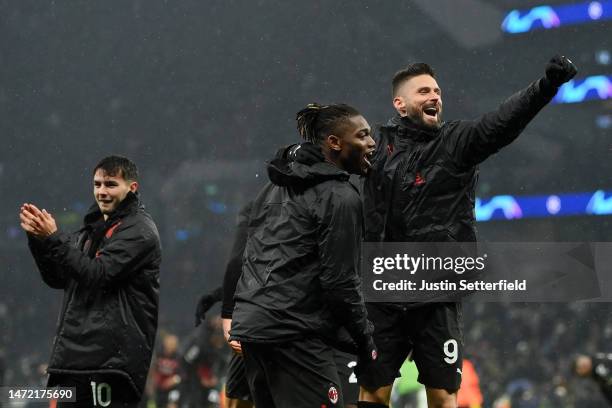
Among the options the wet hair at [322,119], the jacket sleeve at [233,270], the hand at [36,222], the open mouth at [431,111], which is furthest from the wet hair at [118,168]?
the open mouth at [431,111]

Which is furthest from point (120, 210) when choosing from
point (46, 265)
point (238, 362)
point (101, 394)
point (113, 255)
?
point (238, 362)

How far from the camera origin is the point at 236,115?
19.5 meters

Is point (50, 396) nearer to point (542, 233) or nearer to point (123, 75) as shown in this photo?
point (542, 233)

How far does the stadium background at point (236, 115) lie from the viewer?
46.1ft

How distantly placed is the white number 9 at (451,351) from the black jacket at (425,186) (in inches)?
14.6

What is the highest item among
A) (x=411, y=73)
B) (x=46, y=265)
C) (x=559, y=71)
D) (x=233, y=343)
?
(x=411, y=73)

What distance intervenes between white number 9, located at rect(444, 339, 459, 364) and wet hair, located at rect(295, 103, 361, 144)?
98cm

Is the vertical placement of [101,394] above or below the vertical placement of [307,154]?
below

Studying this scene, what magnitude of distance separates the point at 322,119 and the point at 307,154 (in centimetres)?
16

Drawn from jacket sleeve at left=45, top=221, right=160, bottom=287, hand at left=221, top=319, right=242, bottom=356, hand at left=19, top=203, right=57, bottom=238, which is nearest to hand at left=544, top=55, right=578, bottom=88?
hand at left=221, top=319, right=242, bottom=356

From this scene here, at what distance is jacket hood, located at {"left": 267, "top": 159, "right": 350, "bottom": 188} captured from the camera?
2.78 meters

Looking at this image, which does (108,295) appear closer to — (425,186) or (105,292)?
(105,292)

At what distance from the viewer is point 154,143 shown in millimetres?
22062

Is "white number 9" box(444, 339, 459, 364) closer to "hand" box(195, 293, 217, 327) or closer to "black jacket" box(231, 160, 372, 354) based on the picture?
"black jacket" box(231, 160, 372, 354)
